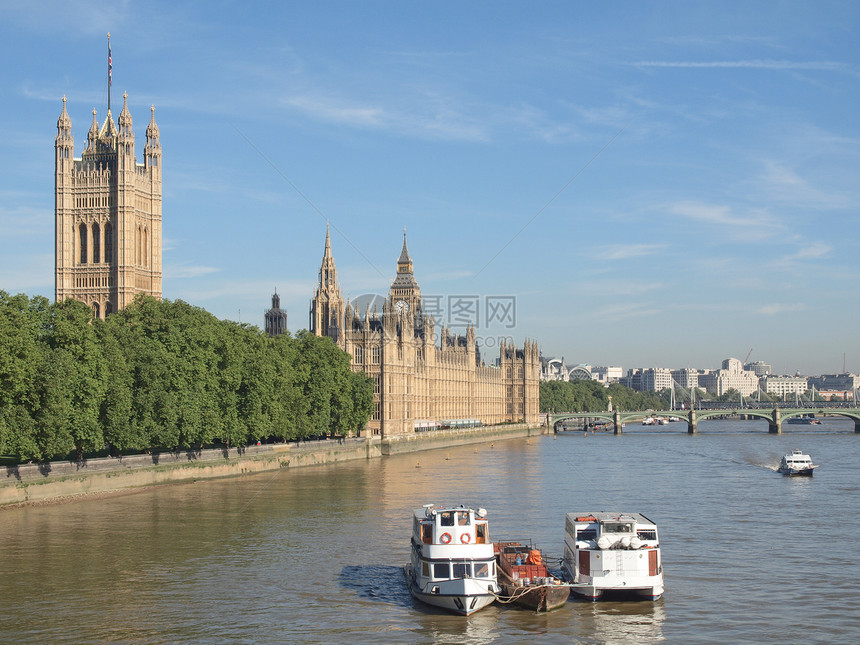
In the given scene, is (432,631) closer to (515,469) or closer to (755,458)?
(515,469)

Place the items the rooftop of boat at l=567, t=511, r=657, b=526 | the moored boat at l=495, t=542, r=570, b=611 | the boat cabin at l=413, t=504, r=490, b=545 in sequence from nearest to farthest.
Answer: the moored boat at l=495, t=542, r=570, b=611, the boat cabin at l=413, t=504, r=490, b=545, the rooftop of boat at l=567, t=511, r=657, b=526

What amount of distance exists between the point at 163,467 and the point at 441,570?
104 ft

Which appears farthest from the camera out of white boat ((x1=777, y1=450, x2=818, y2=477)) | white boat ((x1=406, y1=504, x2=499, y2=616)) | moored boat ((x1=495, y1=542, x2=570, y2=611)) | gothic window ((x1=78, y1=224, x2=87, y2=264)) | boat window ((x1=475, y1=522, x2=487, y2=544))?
gothic window ((x1=78, y1=224, x2=87, y2=264))

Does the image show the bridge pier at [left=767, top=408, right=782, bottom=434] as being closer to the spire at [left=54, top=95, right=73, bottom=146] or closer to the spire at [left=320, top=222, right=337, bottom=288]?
the spire at [left=320, top=222, right=337, bottom=288]

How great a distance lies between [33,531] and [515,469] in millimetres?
43354

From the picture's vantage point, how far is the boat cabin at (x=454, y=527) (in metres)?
29.3

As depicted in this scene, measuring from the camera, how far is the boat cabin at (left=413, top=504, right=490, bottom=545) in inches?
1153

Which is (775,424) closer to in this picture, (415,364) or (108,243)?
(415,364)

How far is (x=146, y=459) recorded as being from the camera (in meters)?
56.0

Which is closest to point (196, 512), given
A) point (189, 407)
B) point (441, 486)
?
point (189, 407)

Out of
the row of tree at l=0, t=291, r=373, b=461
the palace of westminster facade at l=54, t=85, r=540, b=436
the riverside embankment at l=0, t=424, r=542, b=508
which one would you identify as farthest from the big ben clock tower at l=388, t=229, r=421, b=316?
the row of tree at l=0, t=291, r=373, b=461

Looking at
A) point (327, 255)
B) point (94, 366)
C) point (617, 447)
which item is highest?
point (327, 255)

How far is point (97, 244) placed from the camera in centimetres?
11025

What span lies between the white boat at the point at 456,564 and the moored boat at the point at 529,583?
0.55 m
